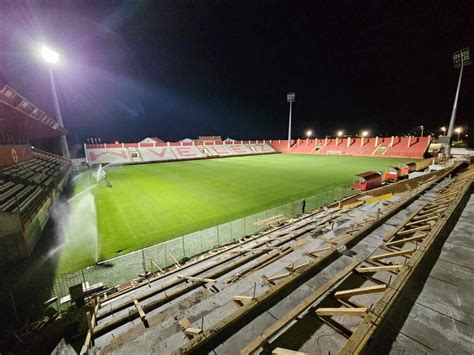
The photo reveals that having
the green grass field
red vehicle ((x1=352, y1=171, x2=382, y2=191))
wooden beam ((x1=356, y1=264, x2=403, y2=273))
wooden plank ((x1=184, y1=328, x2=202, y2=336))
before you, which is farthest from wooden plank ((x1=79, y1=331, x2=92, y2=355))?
red vehicle ((x1=352, y1=171, x2=382, y2=191))

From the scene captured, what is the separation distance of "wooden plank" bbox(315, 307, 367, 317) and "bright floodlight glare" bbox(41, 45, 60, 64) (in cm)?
3499

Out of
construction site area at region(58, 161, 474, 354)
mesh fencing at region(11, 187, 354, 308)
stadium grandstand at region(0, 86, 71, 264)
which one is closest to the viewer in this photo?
construction site area at region(58, 161, 474, 354)

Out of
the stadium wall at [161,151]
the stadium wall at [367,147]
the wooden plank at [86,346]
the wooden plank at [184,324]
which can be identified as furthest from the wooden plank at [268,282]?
the stadium wall at [367,147]

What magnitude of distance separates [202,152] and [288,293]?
4883 cm

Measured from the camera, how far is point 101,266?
25.1 ft

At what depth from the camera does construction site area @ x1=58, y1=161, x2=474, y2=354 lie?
277 cm

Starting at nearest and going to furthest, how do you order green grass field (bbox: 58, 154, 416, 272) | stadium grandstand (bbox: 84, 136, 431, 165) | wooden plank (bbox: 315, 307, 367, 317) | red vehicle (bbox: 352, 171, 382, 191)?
wooden plank (bbox: 315, 307, 367, 317)
green grass field (bbox: 58, 154, 416, 272)
red vehicle (bbox: 352, 171, 382, 191)
stadium grandstand (bbox: 84, 136, 431, 165)

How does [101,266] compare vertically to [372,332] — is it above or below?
below

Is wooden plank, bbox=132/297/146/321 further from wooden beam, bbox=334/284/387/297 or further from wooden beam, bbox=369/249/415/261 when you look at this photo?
wooden beam, bbox=369/249/415/261

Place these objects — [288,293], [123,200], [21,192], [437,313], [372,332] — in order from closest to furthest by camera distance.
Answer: [372,332]
[437,313]
[288,293]
[21,192]
[123,200]

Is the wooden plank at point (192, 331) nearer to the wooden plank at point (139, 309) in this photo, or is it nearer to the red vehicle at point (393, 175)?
the wooden plank at point (139, 309)

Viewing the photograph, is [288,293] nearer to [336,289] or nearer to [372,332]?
[336,289]

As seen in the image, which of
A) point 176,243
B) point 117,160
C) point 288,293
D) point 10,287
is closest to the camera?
point 288,293

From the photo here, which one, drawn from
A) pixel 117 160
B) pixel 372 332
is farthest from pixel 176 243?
pixel 117 160
